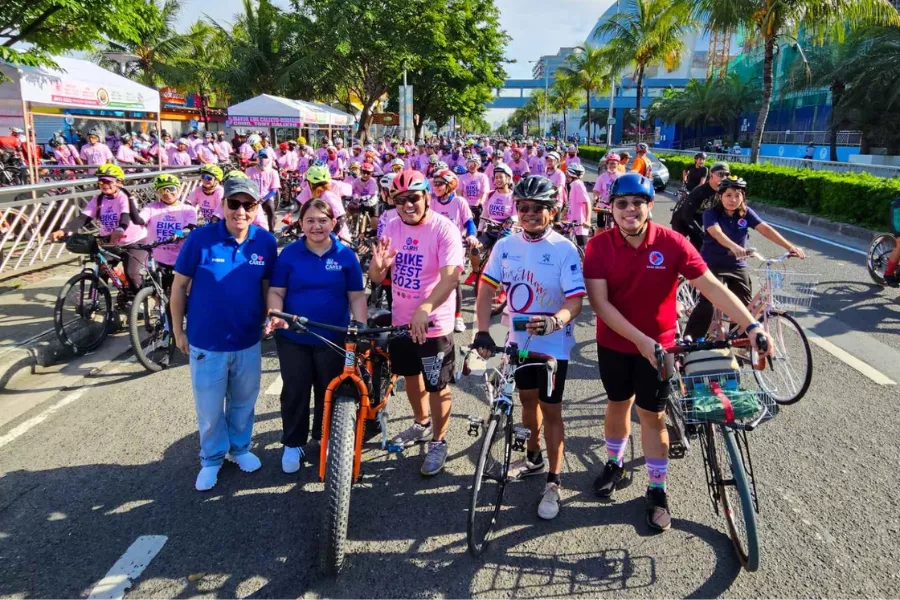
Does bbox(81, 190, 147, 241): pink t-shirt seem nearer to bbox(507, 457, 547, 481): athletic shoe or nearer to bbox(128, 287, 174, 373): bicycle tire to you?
bbox(128, 287, 174, 373): bicycle tire

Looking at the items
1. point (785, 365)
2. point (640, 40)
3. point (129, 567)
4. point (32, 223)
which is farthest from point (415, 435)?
point (640, 40)

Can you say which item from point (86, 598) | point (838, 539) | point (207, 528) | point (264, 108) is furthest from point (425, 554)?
point (264, 108)

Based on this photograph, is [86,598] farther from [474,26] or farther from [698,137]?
[698,137]

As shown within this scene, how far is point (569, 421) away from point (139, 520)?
3.13 metres

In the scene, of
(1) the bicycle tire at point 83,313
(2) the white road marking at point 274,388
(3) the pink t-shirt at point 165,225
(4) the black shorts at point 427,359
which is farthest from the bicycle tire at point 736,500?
(1) the bicycle tire at point 83,313

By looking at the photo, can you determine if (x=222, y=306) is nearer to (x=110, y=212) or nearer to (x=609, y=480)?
(x=609, y=480)

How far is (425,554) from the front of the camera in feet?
10.9

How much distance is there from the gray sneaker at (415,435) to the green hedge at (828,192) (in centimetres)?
1113

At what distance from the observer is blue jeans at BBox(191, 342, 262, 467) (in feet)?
12.8

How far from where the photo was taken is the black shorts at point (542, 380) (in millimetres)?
3525

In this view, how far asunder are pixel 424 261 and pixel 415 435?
4.48 feet

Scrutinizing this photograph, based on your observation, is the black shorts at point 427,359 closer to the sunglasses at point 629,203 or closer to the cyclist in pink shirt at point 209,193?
the sunglasses at point 629,203

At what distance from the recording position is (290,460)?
13.5ft

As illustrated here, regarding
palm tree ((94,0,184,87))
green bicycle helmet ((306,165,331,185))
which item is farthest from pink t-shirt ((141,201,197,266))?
palm tree ((94,0,184,87))
